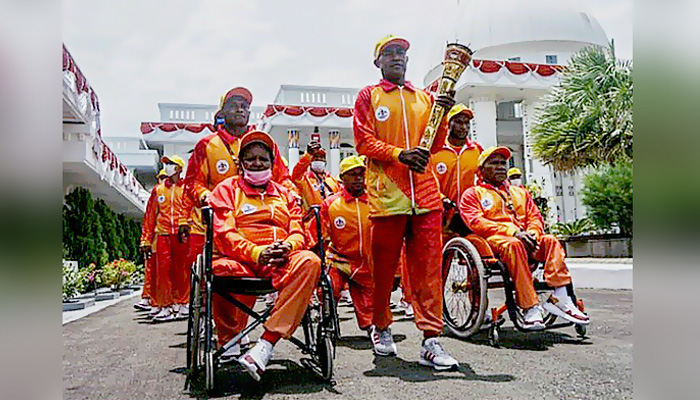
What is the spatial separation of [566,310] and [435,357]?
127 centimetres

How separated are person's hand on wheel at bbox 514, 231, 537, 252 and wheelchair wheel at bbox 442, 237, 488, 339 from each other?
1.14 ft

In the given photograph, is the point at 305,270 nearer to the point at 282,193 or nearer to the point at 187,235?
the point at 282,193

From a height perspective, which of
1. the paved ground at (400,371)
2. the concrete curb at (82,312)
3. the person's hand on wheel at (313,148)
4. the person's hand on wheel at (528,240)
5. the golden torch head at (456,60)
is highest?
the golden torch head at (456,60)

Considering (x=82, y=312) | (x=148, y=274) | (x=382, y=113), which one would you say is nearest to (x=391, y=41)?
(x=382, y=113)

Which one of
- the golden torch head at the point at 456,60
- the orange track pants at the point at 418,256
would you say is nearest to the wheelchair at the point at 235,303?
the orange track pants at the point at 418,256

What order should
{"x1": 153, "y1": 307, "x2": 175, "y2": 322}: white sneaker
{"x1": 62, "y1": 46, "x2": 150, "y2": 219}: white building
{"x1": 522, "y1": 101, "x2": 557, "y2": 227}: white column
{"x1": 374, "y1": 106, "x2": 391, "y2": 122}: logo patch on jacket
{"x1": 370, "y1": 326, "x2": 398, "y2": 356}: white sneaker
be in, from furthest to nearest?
{"x1": 522, "y1": 101, "x2": 557, "y2": 227}: white column, {"x1": 62, "y1": 46, "x2": 150, "y2": 219}: white building, {"x1": 153, "y1": 307, "x2": 175, "y2": 322}: white sneaker, {"x1": 370, "y1": 326, "x2": 398, "y2": 356}: white sneaker, {"x1": 374, "y1": 106, "x2": 391, "y2": 122}: logo patch on jacket

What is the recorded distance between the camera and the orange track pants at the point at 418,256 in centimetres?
364

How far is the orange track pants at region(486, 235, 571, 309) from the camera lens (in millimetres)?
4148

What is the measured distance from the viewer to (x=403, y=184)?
3.68m

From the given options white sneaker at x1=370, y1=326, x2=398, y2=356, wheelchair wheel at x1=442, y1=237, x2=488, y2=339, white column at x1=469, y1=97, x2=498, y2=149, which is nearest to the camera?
white sneaker at x1=370, y1=326, x2=398, y2=356

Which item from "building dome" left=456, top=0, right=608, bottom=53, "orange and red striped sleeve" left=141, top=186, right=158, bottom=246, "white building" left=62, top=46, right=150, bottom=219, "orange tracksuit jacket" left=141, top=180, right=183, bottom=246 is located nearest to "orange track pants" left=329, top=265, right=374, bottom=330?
"orange tracksuit jacket" left=141, top=180, right=183, bottom=246

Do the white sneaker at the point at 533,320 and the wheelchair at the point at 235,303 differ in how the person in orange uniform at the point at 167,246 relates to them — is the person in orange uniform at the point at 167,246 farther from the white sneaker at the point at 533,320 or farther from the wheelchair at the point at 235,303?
the white sneaker at the point at 533,320

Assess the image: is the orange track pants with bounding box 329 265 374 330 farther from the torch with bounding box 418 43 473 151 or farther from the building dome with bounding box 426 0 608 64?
the building dome with bounding box 426 0 608 64
